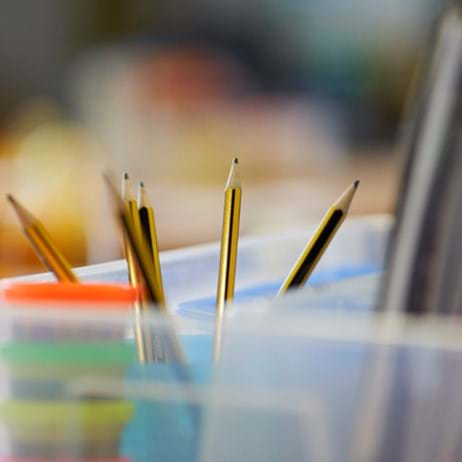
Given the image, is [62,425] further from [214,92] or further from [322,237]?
[214,92]

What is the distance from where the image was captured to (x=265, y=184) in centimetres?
155

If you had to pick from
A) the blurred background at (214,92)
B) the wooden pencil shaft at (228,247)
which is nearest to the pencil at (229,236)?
the wooden pencil shaft at (228,247)

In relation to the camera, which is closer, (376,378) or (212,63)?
(376,378)

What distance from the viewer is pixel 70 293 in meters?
0.20

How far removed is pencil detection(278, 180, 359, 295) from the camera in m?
0.23

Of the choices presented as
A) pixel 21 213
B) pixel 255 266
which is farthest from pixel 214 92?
pixel 21 213

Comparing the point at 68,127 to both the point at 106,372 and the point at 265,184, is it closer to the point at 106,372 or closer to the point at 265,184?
the point at 265,184

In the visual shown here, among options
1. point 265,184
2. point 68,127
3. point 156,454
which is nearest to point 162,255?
point 156,454

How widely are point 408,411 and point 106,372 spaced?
62 mm

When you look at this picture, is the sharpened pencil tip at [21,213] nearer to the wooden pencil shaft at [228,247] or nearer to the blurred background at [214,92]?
the wooden pencil shaft at [228,247]

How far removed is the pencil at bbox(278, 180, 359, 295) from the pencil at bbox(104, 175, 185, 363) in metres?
0.04

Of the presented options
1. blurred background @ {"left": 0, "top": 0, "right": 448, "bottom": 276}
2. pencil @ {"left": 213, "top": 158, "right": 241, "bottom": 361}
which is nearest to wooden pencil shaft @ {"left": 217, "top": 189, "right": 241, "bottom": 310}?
pencil @ {"left": 213, "top": 158, "right": 241, "bottom": 361}

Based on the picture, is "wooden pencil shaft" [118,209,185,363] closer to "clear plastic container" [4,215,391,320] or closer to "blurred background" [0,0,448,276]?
"clear plastic container" [4,215,391,320]

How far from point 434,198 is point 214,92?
1431 mm
